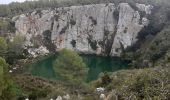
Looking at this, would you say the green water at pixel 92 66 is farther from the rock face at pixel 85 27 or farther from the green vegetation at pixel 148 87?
the green vegetation at pixel 148 87

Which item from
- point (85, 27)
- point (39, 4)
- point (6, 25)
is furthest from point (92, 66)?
point (39, 4)

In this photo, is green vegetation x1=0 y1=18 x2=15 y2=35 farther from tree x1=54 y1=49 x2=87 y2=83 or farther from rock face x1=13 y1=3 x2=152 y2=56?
tree x1=54 y1=49 x2=87 y2=83

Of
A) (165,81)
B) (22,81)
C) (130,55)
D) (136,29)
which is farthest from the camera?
(136,29)

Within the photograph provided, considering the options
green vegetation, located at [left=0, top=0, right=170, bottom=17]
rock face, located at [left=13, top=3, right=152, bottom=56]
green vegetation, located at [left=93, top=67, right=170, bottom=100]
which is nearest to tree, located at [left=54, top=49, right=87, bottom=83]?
green vegetation, located at [left=93, top=67, right=170, bottom=100]

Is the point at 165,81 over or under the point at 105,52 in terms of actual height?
over

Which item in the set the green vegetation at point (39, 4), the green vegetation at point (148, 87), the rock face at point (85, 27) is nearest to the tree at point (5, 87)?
the green vegetation at point (148, 87)

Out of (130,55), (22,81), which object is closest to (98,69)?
(130,55)

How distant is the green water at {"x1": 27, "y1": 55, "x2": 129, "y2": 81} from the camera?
220 ft

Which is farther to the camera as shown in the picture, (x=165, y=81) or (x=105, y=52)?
(x=105, y=52)

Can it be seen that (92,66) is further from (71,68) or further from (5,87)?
(5,87)

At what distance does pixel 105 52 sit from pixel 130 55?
10567 millimetres

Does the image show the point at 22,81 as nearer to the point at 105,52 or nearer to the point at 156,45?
the point at 156,45

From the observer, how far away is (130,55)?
78.7 m

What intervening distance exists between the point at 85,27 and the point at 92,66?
18636 mm
